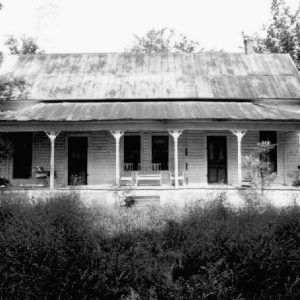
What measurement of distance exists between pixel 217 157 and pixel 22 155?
8.79m

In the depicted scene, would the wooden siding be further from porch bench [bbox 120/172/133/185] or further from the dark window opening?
porch bench [bbox 120/172/133/185]

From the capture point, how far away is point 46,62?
1925 centimetres

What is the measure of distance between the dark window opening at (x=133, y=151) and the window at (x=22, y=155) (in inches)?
171

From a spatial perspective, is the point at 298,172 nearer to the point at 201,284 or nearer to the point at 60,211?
the point at 201,284

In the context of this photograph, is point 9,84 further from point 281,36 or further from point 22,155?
point 281,36

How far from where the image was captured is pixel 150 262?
A: 7.65m

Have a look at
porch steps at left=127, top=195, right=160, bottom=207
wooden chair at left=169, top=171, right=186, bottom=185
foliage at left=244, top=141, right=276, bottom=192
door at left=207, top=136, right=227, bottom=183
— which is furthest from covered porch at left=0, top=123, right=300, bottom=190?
porch steps at left=127, top=195, right=160, bottom=207

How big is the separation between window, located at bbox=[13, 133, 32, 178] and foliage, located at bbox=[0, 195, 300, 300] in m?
8.07

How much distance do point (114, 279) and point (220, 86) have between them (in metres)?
12.2

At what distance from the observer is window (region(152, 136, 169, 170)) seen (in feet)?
52.2

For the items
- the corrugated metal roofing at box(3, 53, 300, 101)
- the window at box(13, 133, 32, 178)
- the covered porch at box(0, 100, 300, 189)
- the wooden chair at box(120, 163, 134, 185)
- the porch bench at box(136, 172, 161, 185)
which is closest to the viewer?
the porch bench at box(136, 172, 161, 185)

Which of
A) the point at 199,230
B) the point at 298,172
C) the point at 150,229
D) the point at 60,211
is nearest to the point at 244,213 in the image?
the point at 199,230

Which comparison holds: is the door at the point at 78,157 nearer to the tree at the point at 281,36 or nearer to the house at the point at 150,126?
the house at the point at 150,126

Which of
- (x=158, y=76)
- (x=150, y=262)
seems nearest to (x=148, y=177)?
(x=158, y=76)
